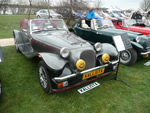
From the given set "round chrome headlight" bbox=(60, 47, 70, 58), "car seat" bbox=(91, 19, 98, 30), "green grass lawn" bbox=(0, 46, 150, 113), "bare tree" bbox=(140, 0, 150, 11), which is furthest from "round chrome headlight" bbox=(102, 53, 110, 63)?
"bare tree" bbox=(140, 0, 150, 11)

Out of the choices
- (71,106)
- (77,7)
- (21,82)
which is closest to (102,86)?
(71,106)

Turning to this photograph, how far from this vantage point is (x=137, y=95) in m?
3.12

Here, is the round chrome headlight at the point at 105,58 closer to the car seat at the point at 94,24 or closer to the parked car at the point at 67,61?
the parked car at the point at 67,61

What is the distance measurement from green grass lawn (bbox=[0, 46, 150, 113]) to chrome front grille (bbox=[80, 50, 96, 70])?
0.74m

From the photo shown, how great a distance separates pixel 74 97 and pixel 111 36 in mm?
3285

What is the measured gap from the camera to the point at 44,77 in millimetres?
2990

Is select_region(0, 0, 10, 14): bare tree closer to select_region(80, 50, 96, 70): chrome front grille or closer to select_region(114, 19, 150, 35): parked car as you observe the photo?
select_region(114, 19, 150, 35): parked car

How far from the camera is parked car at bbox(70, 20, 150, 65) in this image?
465 centimetres

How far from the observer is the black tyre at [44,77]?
8.99 feet

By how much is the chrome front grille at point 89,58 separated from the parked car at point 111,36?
2.32 meters

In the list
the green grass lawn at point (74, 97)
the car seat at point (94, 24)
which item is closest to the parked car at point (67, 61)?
the green grass lawn at point (74, 97)

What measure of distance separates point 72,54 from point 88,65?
0.50 m

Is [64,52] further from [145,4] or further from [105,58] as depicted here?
[145,4]

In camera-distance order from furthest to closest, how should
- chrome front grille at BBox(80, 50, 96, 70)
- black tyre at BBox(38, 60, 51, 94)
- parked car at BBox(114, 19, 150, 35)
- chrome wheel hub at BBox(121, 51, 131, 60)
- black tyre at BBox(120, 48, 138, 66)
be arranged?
parked car at BBox(114, 19, 150, 35), chrome wheel hub at BBox(121, 51, 131, 60), black tyre at BBox(120, 48, 138, 66), chrome front grille at BBox(80, 50, 96, 70), black tyre at BBox(38, 60, 51, 94)
